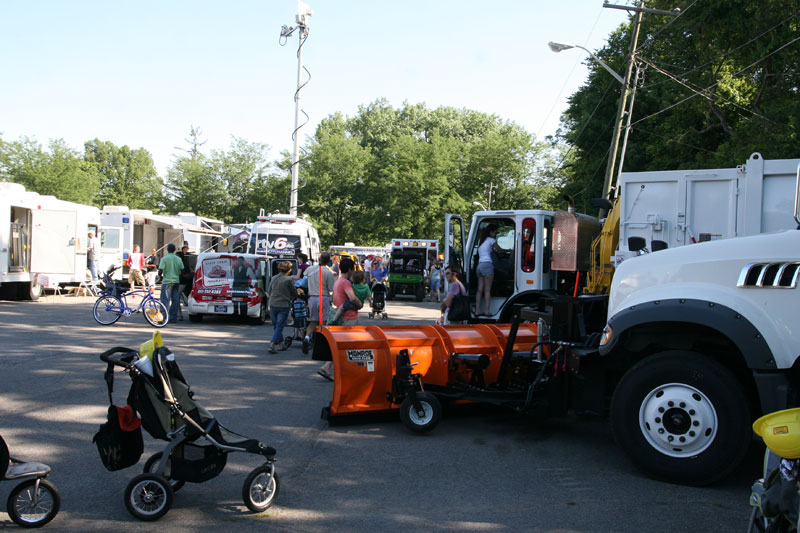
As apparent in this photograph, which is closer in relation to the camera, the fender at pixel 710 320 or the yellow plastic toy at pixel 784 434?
the yellow plastic toy at pixel 784 434

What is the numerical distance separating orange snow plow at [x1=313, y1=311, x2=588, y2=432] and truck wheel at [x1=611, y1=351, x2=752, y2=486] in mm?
1006

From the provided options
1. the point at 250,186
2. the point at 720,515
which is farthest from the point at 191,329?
the point at 250,186

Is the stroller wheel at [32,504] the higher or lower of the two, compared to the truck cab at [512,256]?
lower

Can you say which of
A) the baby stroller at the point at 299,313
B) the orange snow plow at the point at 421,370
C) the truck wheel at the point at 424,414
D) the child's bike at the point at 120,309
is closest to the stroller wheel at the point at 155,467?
the orange snow plow at the point at 421,370

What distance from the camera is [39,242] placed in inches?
844

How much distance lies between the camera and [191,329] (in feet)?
51.1

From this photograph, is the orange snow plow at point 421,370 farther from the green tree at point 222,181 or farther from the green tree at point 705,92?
the green tree at point 222,181

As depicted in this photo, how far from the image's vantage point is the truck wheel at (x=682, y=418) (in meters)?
5.15

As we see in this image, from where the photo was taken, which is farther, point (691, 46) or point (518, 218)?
point (691, 46)

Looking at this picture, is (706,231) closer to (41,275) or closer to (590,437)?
(590,437)

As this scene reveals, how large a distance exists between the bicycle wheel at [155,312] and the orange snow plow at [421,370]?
9.19 m

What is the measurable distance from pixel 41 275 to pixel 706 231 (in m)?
19.7

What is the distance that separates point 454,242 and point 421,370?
546 cm

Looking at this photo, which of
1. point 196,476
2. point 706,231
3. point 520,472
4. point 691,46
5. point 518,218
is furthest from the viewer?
point 691,46
